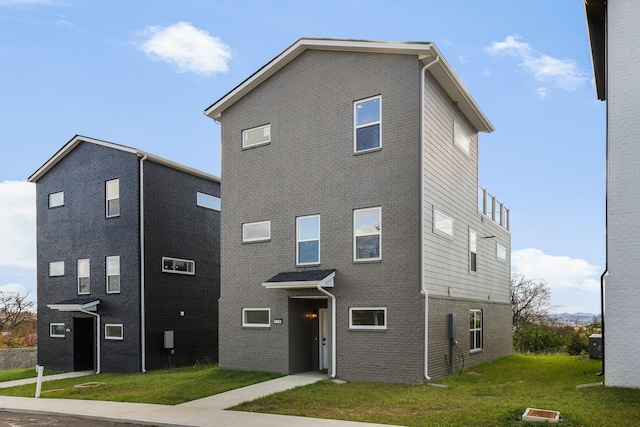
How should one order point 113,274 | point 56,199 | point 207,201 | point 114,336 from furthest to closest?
point 207,201 → point 56,199 → point 113,274 → point 114,336

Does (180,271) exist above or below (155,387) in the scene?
above

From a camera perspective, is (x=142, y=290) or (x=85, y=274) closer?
(x=142, y=290)

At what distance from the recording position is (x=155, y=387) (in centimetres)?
1631

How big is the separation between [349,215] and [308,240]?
5.20 ft

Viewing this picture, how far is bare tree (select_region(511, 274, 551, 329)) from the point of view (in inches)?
1590

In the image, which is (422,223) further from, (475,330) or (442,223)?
(475,330)

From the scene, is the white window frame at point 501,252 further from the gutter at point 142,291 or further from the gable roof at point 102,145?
the gutter at point 142,291

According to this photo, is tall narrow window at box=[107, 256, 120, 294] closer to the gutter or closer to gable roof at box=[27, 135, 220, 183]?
the gutter

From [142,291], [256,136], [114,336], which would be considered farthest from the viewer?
[114,336]

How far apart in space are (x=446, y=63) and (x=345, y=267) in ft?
20.6

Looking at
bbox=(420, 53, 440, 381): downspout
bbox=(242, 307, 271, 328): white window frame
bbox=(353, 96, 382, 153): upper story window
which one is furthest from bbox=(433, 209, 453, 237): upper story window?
bbox=(242, 307, 271, 328): white window frame

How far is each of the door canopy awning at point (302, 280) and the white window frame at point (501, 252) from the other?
1082 centimetres

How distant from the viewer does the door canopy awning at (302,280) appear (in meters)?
16.3

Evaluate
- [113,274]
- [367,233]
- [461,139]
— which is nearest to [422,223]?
[367,233]
